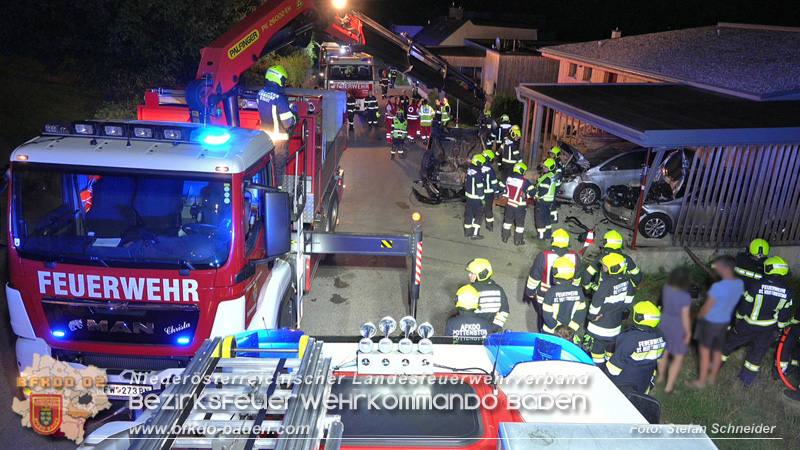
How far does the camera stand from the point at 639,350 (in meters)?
4.91

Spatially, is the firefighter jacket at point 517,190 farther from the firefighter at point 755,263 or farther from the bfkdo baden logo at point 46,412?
the bfkdo baden logo at point 46,412

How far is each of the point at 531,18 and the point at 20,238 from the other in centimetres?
6285

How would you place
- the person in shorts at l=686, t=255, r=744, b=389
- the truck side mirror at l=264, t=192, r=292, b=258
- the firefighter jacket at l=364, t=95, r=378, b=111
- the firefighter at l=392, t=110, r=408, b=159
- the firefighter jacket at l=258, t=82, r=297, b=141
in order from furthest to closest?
1. the firefighter jacket at l=364, t=95, r=378, b=111
2. the firefighter at l=392, t=110, r=408, b=159
3. the firefighter jacket at l=258, t=82, r=297, b=141
4. the truck side mirror at l=264, t=192, r=292, b=258
5. the person in shorts at l=686, t=255, r=744, b=389

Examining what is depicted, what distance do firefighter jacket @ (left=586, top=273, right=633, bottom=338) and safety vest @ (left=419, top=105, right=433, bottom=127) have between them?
1178cm

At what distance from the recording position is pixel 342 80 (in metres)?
21.6

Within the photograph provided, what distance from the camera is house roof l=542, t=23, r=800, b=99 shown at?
12.8m

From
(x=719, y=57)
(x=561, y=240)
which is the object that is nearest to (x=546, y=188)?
(x=561, y=240)

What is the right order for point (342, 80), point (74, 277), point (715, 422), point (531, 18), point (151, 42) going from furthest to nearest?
1. point (531, 18)
2. point (342, 80)
3. point (151, 42)
4. point (715, 422)
5. point (74, 277)

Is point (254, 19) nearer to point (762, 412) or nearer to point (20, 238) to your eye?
point (20, 238)

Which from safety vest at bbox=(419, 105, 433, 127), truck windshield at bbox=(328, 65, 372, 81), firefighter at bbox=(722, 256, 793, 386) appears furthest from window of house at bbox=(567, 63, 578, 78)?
firefighter at bbox=(722, 256, 793, 386)

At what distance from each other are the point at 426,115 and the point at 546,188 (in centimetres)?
760

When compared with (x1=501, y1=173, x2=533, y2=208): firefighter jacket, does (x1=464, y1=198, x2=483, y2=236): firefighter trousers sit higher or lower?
lower

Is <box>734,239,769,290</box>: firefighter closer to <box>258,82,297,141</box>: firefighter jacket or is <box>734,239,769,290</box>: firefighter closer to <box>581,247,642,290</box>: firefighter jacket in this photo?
<box>581,247,642,290</box>: firefighter jacket

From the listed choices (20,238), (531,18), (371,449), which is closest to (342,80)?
(20,238)
